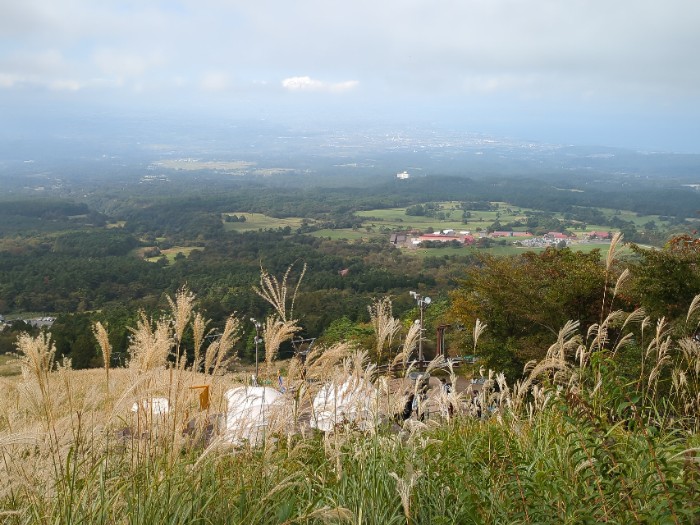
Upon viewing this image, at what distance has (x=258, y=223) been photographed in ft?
217

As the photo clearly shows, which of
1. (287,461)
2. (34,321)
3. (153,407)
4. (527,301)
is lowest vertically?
(34,321)

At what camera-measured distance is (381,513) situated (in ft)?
5.62

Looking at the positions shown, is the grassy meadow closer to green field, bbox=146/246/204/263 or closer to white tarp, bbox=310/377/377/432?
white tarp, bbox=310/377/377/432

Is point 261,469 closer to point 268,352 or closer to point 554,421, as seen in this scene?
point 268,352

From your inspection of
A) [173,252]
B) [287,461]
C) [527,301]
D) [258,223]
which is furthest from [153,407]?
[258,223]

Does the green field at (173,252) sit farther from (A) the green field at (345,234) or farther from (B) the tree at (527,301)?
(B) the tree at (527,301)

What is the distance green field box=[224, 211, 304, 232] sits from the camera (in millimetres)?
62688

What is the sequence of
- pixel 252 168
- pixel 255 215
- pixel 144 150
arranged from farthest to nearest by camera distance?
pixel 144 150, pixel 252 168, pixel 255 215

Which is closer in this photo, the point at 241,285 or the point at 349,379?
the point at 349,379

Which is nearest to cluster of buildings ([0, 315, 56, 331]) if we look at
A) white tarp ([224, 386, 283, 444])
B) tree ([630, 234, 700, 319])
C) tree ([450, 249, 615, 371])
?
tree ([450, 249, 615, 371])

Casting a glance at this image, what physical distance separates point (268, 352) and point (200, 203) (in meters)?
76.1

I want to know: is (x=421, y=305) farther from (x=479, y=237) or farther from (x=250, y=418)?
(x=479, y=237)

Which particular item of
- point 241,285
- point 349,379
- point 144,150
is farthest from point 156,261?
point 144,150

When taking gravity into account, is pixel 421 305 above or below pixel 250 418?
below
